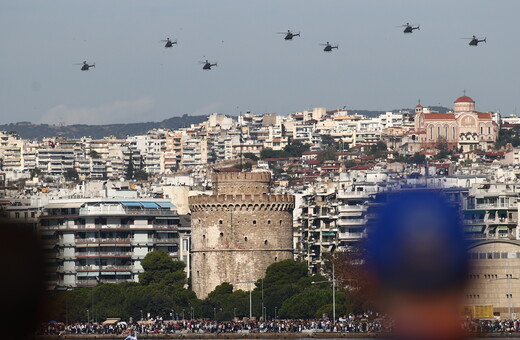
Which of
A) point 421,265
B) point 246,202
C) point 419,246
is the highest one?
point 246,202

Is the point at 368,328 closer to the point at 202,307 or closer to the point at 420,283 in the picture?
the point at 202,307

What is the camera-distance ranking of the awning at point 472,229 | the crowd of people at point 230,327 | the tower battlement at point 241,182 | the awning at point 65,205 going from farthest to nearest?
the awning at point 65,205 < the tower battlement at point 241,182 < the crowd of people at point 230,327 < the awning at point 472,229

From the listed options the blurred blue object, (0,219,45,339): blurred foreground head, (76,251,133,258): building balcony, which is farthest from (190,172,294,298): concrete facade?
the blurred blue object

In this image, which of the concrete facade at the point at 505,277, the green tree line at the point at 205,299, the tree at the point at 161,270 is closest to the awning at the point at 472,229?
the concrete facade at the point at 505,277

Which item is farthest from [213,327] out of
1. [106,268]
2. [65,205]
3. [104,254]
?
[65,205]

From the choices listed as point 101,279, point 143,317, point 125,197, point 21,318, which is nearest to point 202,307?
point 143,317

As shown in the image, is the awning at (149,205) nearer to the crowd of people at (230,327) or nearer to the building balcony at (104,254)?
the building balcony at (104,254)

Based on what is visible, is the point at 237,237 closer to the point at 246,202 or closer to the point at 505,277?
the point at 246,202
